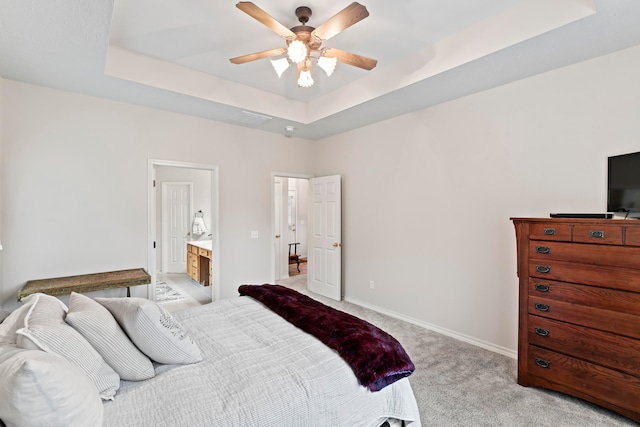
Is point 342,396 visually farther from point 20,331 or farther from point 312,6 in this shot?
point 312,6

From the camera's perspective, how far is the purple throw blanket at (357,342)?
1646 millimetres

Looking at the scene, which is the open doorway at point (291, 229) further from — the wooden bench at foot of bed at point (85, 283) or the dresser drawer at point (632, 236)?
the dresser drawer at point (632, 236)

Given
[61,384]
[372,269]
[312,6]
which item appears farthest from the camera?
[372,269]

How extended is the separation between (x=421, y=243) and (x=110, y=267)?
372 centimetres

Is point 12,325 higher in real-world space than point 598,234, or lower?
lower

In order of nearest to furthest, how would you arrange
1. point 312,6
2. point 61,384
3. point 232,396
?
point 61,384
point 232,396
point 312,6

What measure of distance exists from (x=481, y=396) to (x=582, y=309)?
0.99 m

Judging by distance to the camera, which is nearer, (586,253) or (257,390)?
(257,390)

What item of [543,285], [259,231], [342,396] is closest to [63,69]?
[259,231]

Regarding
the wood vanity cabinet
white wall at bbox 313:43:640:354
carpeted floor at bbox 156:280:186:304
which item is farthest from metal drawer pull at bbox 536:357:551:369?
carpeted floor at bbox 156:280:186:304

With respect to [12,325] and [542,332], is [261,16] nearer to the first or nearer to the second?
[12,325]

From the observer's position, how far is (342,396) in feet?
5.05

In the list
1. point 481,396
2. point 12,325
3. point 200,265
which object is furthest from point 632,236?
point 200,265

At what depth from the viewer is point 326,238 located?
5020 mm
